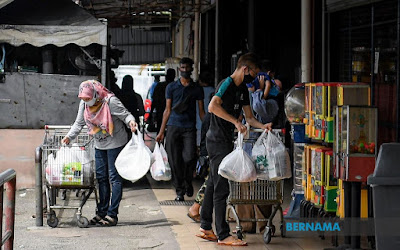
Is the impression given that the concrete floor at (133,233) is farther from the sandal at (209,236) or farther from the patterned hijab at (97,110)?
the patterned hijab at (97,110)

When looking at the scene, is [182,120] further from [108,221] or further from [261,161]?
[261,161]

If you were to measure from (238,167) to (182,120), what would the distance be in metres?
3.85

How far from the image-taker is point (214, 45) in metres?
24.7

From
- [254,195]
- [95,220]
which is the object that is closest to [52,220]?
[95,220]

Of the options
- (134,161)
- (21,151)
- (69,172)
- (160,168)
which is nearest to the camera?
(134,161)

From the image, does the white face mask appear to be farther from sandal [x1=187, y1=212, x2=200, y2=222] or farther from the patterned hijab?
sandal [x1=187, y1=212, x2=200, y2=222]

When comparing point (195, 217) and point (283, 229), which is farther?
point (195, 217)

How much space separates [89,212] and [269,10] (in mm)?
9876

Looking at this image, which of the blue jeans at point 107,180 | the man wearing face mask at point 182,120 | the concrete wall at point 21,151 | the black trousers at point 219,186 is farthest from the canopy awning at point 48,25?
the black trousers at point 219,186

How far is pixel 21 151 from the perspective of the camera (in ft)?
48.8

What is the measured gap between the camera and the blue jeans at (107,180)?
10.8 m

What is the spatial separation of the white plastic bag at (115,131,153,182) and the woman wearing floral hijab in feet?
0.92

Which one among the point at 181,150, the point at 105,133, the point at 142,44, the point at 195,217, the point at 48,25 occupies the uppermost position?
the point at 142,44

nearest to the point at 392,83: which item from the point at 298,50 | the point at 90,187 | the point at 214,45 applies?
the point at 90,187
